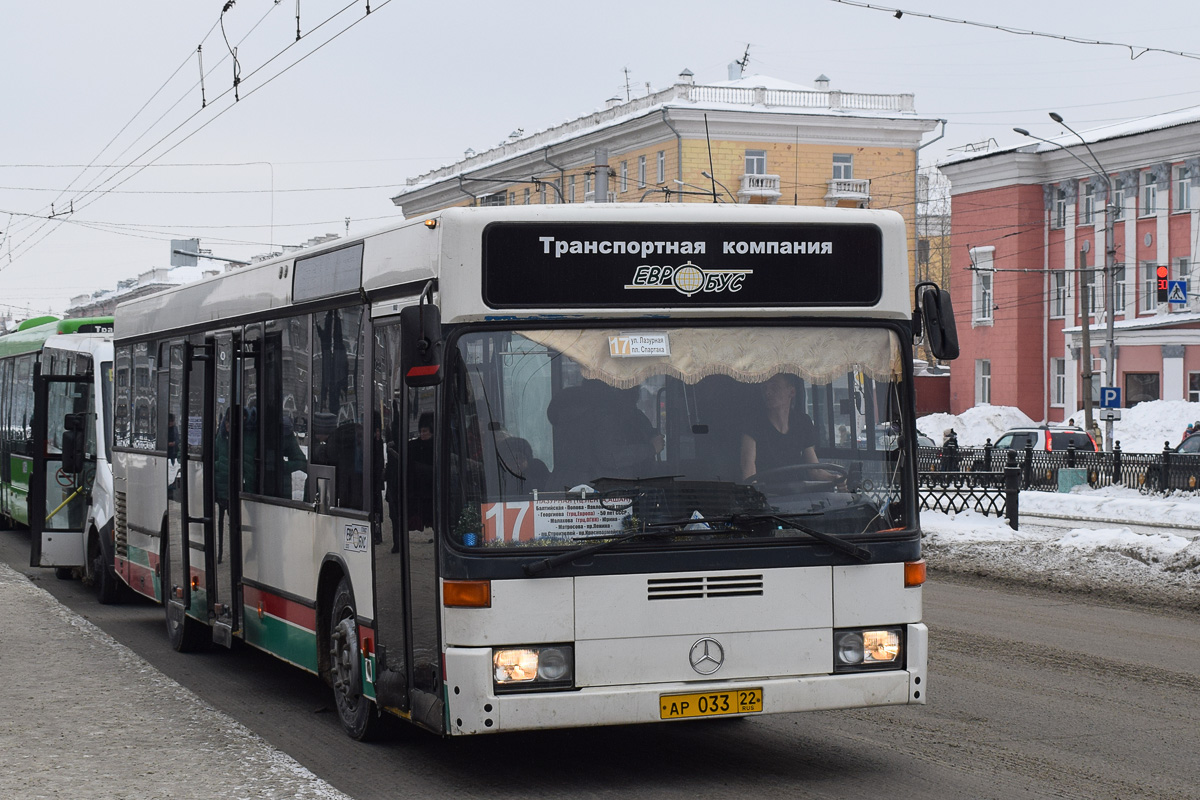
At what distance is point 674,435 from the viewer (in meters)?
6.86

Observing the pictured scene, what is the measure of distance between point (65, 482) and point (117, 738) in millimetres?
9202

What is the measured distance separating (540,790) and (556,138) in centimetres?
6086

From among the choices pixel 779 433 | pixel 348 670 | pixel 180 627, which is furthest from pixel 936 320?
pixel 180 627

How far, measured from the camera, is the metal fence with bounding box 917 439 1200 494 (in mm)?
29906

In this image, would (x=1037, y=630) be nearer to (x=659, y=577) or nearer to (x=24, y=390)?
(x=659, y=577)

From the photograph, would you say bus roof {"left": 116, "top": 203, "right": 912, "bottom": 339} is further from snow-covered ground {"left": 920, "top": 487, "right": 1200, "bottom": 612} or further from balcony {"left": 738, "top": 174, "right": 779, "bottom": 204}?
balcony {"left": 738, "top": 174, "right": 779, "bottom": 204}

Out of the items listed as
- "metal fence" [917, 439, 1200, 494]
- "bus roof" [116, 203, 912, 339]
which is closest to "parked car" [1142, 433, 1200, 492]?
"metal fence" [917, 439, 1200, 494]

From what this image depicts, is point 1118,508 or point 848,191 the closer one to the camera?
point 1118,508

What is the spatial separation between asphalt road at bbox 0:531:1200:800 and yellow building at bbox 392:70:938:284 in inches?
2005

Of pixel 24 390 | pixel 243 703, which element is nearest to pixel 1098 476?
pixel 24 390

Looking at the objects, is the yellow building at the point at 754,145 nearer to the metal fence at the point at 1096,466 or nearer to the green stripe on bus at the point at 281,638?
the metal fence at the point at 1096,466

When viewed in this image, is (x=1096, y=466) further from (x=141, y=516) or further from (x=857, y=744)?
(x=857, y=744)

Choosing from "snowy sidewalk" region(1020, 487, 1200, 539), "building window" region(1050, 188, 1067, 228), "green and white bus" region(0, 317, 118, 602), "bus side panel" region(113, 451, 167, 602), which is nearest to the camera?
"bus side panel" region(113, 451, 167, 602)

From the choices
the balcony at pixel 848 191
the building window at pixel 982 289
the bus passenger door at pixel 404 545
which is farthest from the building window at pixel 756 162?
the bus passenger door at pixel 404 545
